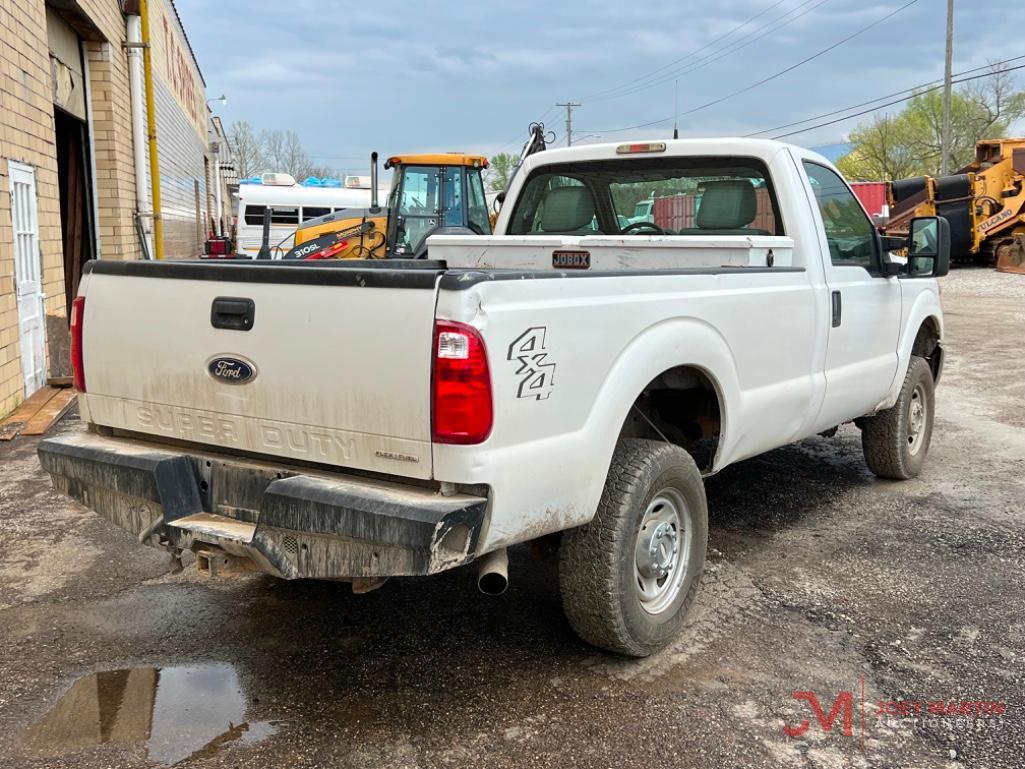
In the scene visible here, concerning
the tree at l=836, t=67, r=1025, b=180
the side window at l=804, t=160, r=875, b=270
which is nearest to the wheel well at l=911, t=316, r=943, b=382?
the side window at l=804, t=160, r=875, b=270

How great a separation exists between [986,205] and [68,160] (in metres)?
21.1

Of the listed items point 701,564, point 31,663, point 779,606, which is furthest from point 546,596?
point 31,663

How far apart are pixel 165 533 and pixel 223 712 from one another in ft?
2.18

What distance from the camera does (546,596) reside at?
4.55m

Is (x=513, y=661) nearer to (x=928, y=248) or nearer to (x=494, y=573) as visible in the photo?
(x=494, y=573)

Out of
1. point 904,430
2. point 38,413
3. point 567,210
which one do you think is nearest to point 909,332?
point 904,430

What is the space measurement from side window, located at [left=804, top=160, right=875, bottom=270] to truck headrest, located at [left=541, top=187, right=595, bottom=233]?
50.4 inches

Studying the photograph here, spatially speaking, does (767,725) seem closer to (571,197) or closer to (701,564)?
(701,564)

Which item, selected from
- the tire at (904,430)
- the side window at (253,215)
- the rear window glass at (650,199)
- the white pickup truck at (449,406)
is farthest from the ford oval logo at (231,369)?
the side window at (253,215)

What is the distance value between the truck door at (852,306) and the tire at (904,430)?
43cm

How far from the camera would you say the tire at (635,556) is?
355 cm

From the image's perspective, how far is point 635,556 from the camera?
374cm

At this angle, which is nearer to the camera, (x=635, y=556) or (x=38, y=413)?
(x=635, y=556)

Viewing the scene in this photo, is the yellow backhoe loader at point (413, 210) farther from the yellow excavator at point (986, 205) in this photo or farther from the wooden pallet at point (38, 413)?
the yellow excavator at point (986, 205)
